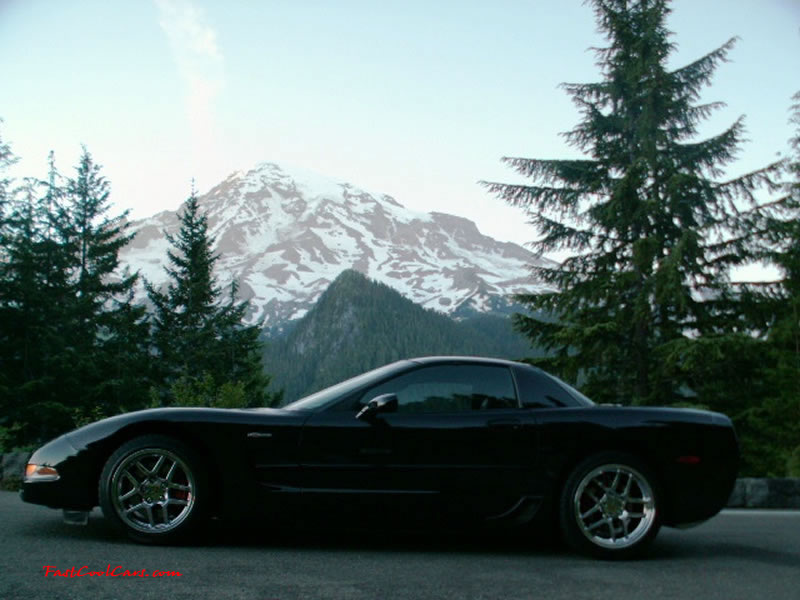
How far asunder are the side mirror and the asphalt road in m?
0.79

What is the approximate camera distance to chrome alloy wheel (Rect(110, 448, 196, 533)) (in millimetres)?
4590

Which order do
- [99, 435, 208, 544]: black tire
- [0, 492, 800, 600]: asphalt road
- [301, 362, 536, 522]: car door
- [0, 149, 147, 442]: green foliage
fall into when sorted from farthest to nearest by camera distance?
[0, 149, 147, 442]: green foliage, [301, 362, 536, 522]: car door, [99, 435, 208, 544]: black tire, [0, 492, 800, 600]: asphalt road

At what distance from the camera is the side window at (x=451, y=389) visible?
498 centimetres

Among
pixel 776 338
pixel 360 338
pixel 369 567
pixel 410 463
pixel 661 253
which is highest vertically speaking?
pixel 360 338

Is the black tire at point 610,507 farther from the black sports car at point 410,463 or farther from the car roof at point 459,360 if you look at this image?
the car roof at point 459,360

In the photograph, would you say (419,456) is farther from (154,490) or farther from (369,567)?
(154,490)

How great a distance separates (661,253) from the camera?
72.2 feet

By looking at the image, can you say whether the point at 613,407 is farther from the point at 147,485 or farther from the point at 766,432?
Answer: the point at 766,432

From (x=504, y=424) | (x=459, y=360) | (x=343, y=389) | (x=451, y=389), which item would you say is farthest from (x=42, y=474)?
(x=504, y=424)

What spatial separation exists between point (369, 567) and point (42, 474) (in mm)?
2028

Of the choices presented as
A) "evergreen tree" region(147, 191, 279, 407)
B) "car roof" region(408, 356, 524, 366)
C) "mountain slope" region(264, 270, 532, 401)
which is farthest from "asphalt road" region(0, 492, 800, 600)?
"mountain slope" region(264, 270, 532, 401)

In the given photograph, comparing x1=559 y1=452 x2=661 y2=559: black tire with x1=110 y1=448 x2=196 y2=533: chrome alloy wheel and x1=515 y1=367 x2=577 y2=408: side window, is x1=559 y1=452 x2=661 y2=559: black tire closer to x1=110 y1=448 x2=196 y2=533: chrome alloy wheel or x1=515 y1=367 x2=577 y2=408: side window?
x1=515 y1=367 x2=577 y2=408: side window

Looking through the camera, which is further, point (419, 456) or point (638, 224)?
point (638, 224)

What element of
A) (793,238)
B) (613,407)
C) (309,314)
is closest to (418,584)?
(613,407)
